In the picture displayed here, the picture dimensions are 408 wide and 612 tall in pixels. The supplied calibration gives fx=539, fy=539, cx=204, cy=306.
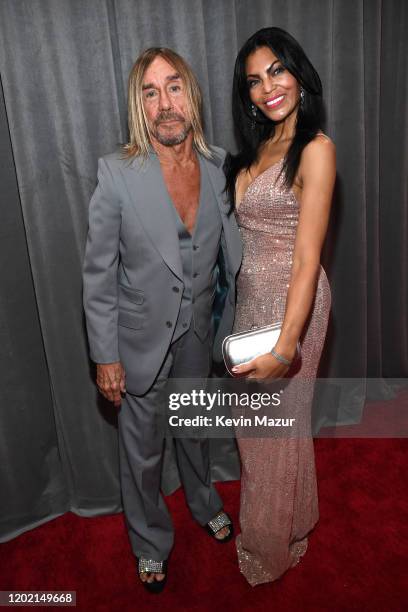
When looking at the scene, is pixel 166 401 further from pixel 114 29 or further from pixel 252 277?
pixel 114 29

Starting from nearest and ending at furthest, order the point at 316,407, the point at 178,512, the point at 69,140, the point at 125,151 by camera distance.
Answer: the point at 125,151
the point at 69,140
the point at 178,512
the point at 316,407

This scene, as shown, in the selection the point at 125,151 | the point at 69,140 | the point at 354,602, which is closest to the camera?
the point at 125,151

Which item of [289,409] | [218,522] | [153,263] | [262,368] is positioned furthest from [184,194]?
[218,522]

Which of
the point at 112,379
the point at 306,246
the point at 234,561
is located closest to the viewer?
the point at 306,246

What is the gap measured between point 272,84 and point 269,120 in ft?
0.73

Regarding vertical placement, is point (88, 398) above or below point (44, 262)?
below

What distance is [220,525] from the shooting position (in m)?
2.37

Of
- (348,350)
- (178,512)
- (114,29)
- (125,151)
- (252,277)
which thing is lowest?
(178,512)

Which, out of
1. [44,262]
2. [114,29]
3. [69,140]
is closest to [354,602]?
[44,262]

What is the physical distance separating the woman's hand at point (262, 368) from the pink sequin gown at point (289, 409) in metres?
0.20

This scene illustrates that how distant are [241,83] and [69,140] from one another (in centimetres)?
71

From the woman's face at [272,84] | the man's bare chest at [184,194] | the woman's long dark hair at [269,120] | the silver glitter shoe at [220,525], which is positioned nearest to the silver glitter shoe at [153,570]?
the silver glitter shoe at [220,525]

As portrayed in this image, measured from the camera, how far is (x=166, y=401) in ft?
7.03

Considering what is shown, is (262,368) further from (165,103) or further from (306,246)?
(165,103)
